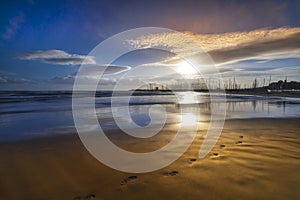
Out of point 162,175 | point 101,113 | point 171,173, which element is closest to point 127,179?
point 162,175

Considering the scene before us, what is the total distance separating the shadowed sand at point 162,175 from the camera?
3.49 metres

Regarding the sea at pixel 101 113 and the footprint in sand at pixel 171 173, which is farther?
the sea at pixel 101 113

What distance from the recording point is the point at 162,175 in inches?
166

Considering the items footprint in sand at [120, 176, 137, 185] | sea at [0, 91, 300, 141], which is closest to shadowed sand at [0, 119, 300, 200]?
footprint in sand at [120, 176, 137, 185]

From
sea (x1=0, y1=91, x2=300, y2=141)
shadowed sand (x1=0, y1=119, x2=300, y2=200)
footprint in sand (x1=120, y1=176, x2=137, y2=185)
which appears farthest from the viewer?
sea (x1=0, y1=91, x2=300, y2=141)

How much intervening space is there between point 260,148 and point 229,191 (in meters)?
3.02

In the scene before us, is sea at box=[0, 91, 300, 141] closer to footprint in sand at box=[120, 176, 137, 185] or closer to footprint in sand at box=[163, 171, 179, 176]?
footprint in sand at box=[120, 176, 137, 185]

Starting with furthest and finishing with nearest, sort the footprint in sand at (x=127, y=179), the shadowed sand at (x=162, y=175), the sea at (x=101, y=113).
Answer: the sea at (x=101, y=113), the footprint in sand at (x=127, y=179), the shadowed sand at (x=162, y=175)

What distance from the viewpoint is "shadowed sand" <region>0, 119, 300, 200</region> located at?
11.4 feet

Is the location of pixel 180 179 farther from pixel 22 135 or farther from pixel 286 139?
pixel 22 135

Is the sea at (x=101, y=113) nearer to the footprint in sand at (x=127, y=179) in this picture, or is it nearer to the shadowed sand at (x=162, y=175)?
the shadowed sand at (x=162, y=175)

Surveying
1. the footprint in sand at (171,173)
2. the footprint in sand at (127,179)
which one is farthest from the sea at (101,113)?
the footprint in sand at (171,173)

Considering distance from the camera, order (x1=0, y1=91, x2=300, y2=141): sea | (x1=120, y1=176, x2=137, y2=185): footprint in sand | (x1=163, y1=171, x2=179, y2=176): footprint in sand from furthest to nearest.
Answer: (x1=0, y1=91, x2=300, y2=141): sea
(x1=163, y1=171, x2=179, y2=176): footprint in sand
(x1=120, y1=176, x2=137, y2=185): footprint in sand

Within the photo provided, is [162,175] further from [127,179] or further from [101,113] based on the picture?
[101,113]
